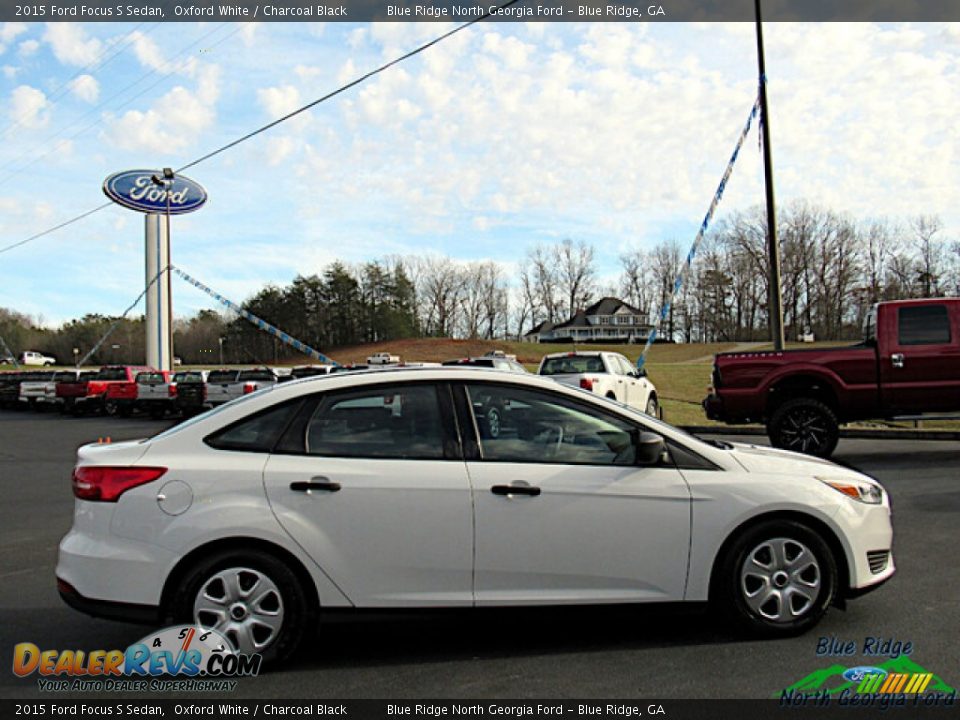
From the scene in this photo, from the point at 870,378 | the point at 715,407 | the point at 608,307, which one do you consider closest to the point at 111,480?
the point at 715,407

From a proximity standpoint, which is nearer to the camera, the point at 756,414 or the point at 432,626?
the point at 432,626

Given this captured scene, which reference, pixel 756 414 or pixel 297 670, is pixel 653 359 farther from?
pixel 297 670

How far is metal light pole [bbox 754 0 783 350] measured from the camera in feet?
54.6

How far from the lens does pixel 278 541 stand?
4285 mm

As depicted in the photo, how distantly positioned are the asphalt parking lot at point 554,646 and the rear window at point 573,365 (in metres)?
11.1

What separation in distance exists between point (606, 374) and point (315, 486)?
12.8 m

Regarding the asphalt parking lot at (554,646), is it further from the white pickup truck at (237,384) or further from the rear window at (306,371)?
the white pickup truck at (237,384)

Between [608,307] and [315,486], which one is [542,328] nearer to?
[608,307]

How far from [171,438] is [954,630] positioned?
4559 millimetres

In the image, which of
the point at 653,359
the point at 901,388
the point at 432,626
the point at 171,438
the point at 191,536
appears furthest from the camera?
the point at 653,359

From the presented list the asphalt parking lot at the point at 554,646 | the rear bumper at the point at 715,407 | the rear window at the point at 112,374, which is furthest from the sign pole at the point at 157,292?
the asphalt parking lot at the point at 554,646

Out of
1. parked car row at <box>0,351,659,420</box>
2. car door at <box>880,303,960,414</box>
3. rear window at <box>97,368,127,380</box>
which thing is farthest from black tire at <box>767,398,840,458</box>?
rear window at <box>97,368,127,380</box>
